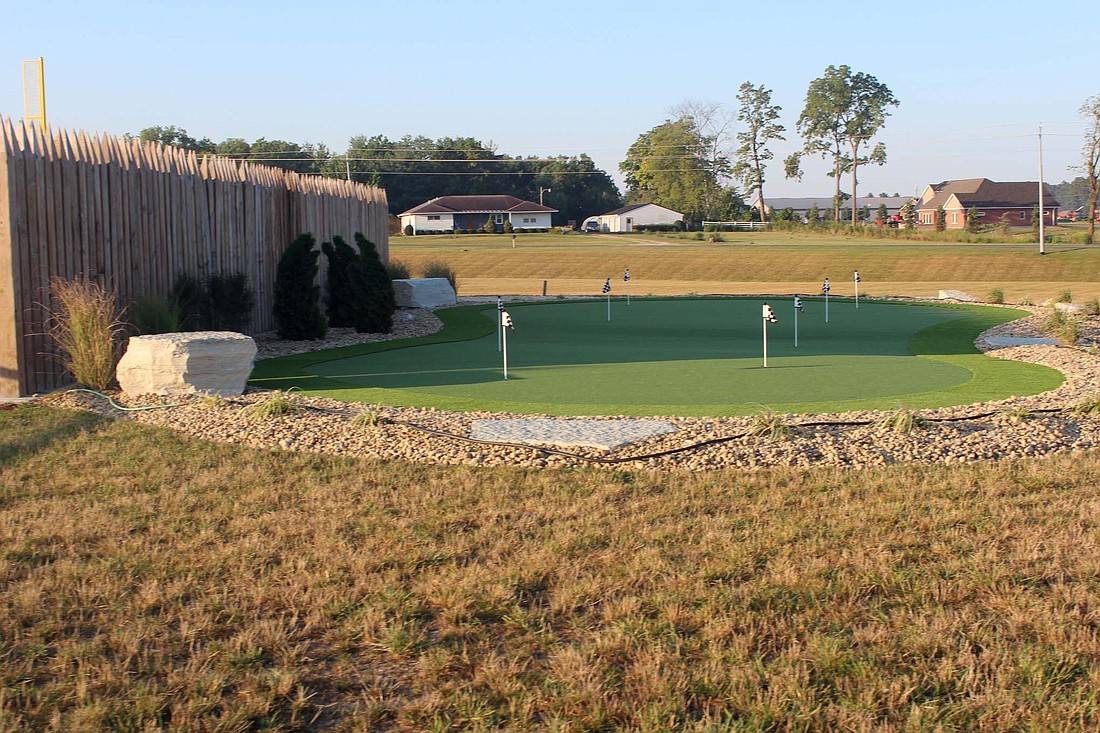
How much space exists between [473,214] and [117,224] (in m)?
73.3

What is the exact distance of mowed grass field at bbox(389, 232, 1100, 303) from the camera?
118ft

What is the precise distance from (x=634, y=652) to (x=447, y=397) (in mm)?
6451

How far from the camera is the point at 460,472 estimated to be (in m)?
7.19

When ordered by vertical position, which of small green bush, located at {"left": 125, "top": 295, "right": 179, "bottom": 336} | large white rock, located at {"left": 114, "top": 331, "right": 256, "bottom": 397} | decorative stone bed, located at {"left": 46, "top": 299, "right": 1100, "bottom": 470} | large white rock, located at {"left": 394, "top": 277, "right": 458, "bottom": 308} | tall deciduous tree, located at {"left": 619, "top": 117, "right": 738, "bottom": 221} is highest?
tall deciduous tree, located at {"left": 619, "top": 117, "right": 738, "bottom": 221}

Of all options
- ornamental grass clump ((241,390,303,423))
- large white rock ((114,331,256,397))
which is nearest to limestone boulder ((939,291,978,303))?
large white rock ((114,331,256,397))

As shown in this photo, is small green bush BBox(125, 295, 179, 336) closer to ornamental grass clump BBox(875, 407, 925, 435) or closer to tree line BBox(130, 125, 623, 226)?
ornamental grass clump BBox(875, 407, 925, 435)

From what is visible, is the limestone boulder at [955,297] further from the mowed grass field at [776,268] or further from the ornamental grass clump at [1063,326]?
the ornamental grass clump at [1063,326]

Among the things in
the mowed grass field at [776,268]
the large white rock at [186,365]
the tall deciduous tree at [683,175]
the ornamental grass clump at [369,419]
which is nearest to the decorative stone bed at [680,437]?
the ornamental grass clump at [369,419]

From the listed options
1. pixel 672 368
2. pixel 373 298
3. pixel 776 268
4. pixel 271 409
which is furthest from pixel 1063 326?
pixel 776 268

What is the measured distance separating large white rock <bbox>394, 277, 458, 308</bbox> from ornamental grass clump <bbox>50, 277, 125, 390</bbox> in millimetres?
10478

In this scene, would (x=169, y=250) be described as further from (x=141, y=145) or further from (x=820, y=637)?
(x=820, y=637)

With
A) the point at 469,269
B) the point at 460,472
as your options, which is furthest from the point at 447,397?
the point at 469,269

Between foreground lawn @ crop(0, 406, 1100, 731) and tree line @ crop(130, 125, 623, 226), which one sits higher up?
tree line @ crop(130, 125, 623, 226)

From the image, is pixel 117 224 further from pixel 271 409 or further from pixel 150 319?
pixel 271 409
